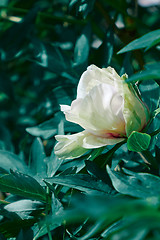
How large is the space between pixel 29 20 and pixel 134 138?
0.49 metres

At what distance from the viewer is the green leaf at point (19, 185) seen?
410 millimetres

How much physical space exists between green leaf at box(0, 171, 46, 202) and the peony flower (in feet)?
0.20

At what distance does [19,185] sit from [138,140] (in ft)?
0.54

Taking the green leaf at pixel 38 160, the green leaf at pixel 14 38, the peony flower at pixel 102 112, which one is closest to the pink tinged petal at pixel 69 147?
the peony flower at pixel 102 112

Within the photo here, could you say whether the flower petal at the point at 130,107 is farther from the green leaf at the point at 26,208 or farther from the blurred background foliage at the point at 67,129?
the green leaf at the point at 26,208

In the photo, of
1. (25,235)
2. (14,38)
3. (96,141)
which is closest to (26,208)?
(25,235)

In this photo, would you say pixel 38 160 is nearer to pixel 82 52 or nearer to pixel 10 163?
pixel 10 163

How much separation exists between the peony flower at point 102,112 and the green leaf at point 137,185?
0.05 metres

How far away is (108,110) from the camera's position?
14.6 inches

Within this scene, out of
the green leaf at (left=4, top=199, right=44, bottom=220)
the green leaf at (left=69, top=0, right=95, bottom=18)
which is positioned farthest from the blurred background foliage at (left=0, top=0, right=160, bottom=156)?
the green leaf at (left=4, top=199, right=44, bottom=220)

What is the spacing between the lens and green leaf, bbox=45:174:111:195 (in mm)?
358

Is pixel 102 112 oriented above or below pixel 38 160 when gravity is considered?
above

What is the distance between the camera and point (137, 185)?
0.32 meters

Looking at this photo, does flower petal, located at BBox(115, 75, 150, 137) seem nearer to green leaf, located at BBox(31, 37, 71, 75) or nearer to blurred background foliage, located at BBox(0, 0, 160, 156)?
blurred background foliage, located at BBox(0, 0, 160, 156)
